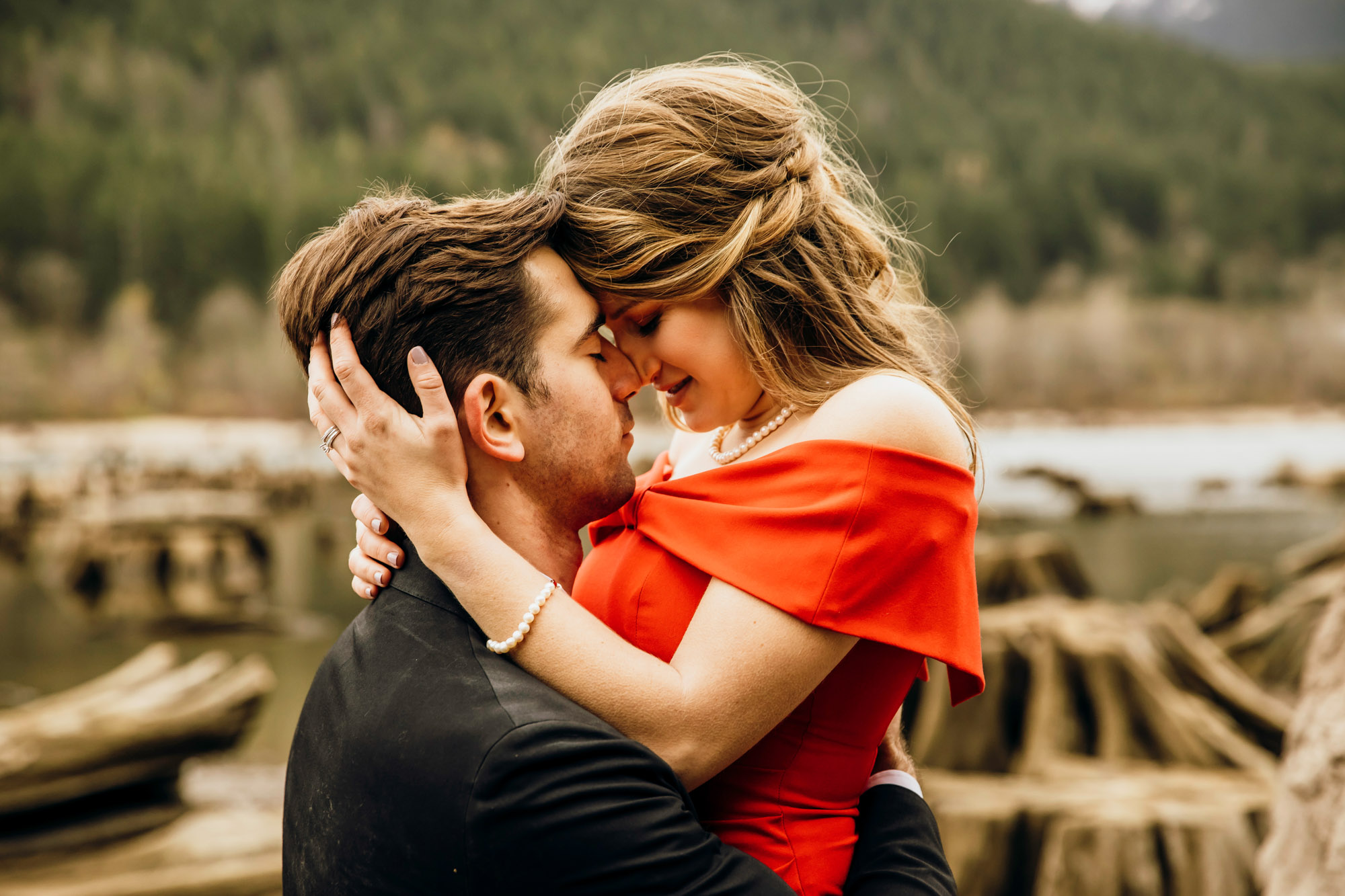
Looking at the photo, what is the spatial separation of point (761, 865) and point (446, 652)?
0.52 meters

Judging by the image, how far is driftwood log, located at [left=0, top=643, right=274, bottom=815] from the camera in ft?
13.8

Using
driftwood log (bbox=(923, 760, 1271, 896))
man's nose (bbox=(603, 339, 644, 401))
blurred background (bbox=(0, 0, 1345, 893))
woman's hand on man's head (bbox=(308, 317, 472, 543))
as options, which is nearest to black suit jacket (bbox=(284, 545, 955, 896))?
woman's hand on man's head (bbox=(308, 317, 472, 543))

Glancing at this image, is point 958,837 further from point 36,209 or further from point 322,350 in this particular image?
point 36,209

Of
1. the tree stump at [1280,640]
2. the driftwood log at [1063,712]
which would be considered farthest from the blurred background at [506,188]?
the driftwood log at [1063,712]

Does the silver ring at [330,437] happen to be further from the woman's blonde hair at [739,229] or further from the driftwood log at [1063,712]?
the driftwood log at [1063,712]

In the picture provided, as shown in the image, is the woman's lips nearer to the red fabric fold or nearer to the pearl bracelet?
the red fabric fold

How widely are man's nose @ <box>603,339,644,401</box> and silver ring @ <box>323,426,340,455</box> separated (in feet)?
1.47

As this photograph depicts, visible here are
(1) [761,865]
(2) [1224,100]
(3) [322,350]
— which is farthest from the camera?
(2) [1224,100]

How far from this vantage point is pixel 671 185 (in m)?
1.53

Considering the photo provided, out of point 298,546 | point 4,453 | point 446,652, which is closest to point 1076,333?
point 298,546

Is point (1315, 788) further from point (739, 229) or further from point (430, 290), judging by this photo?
point (430, 290)

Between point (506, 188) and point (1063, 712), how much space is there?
6250mm

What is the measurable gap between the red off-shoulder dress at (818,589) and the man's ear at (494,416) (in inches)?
10.1

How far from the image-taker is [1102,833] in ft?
11.3
